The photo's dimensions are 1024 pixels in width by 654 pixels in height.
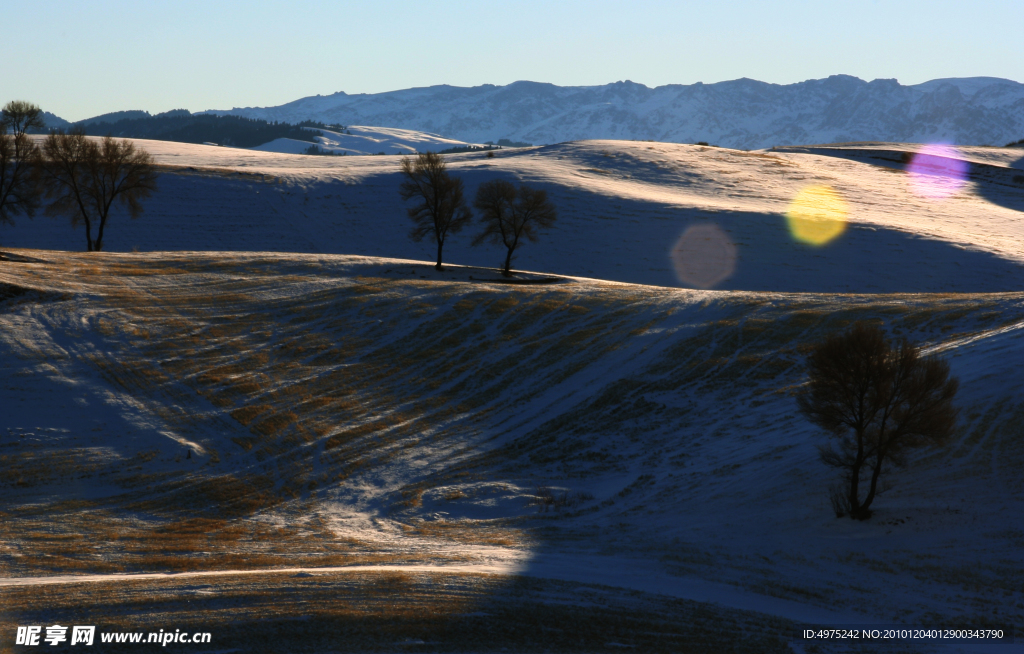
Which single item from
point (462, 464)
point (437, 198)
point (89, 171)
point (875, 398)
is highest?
point (89, 171)

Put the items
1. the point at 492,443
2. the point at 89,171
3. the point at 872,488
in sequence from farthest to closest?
1. the point at 89,171
2. the point at 492,443
3. the point at 872,488

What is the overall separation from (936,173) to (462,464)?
315 ft

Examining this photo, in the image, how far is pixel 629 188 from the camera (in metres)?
77.2

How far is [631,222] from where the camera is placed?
66188mm

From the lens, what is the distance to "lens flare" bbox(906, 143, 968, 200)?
88075mm

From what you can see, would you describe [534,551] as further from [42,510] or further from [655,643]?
[42,510]

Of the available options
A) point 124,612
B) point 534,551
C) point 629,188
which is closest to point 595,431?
point 534,551

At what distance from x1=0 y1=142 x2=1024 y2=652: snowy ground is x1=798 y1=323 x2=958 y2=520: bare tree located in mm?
1959

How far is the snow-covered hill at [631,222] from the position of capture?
57.7m

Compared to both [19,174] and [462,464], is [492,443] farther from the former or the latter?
[19,174]

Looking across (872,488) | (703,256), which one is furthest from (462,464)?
(703,256)

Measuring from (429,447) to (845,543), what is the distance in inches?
580

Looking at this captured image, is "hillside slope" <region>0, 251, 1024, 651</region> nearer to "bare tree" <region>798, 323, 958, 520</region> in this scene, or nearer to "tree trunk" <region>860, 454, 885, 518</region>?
"tree trunk" <region>860, 454, 885, 518</region>

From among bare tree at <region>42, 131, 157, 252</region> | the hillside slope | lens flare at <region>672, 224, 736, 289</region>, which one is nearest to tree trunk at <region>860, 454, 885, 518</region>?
the hillside slope
